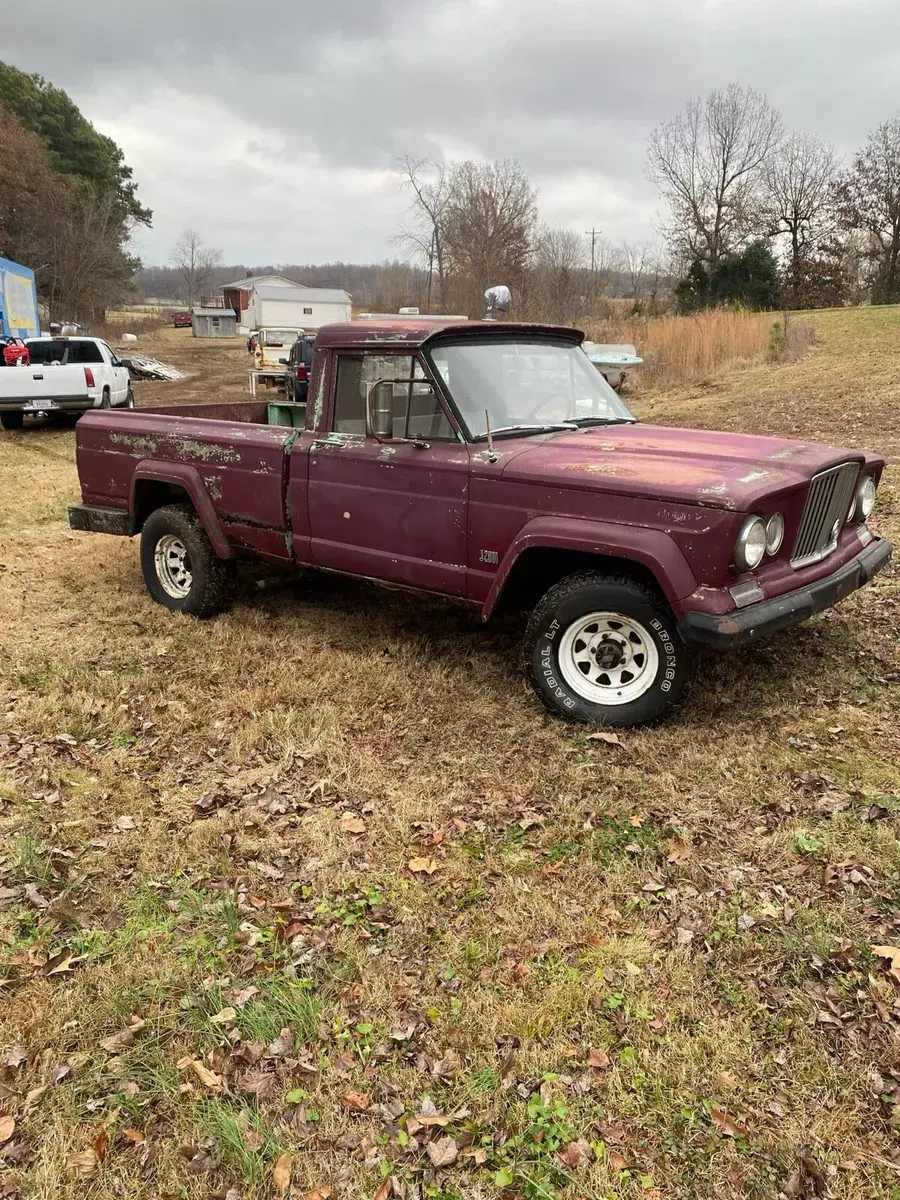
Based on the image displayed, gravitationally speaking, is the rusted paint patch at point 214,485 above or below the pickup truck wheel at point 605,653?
above

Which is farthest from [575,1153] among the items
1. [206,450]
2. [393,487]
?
[206,450]

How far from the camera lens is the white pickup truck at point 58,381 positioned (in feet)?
47.3

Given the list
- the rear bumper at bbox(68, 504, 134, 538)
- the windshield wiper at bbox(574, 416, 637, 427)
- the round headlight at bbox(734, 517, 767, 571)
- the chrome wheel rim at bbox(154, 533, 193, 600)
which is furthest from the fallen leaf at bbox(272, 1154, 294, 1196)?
the rear bumper at bbox(68, 504, 134, 538)

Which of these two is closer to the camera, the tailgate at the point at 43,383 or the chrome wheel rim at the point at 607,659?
the chrome wheel rim at the point at 607,659

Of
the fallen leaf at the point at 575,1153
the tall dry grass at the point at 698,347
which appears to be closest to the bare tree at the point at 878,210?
the tall dry grass at the point at 698,347

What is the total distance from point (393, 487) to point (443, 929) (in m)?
2.47

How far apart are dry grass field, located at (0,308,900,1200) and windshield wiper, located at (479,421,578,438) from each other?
1.45m

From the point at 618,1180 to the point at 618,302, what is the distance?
137 ft

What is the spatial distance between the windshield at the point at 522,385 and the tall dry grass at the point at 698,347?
1427cm

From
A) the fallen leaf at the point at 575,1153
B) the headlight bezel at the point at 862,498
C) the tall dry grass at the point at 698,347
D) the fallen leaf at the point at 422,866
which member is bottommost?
the fallen leaf at the point at 575,1153

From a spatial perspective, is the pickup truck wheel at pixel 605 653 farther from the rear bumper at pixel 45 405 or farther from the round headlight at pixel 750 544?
the rear bumper at pixel 45 405

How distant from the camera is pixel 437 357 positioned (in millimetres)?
4445

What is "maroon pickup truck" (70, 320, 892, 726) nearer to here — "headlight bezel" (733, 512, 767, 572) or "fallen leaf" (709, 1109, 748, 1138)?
"headlight bezel" (733, 512, 767, 572)

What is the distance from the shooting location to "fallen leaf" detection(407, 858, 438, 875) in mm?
3246
